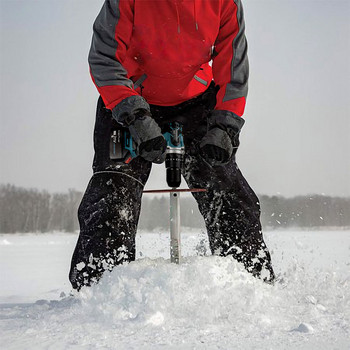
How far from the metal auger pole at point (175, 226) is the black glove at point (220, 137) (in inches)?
10.5

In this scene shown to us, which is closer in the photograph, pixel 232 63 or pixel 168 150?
pixel 168 150

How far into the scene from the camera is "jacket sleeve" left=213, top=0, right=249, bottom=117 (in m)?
1.99

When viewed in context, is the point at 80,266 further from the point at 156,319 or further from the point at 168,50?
the point at 168,50

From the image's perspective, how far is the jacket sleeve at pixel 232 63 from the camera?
1.99m

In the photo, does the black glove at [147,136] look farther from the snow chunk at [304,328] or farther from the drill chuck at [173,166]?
the snow chunk at [304,328]

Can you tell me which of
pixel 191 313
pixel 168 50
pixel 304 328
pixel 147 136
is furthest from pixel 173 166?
A: pixel 304 328

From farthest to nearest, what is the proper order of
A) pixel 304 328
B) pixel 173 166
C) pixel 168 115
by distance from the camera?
pixel 168 115, pixel 173 166, pixel 304 328

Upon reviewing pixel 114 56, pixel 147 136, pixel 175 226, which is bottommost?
pixel 175 226


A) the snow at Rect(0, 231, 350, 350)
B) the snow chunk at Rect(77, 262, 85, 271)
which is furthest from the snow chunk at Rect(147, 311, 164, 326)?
the snow chunk at Rect(77, 262, 85, 271)

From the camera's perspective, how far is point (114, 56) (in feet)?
6.06

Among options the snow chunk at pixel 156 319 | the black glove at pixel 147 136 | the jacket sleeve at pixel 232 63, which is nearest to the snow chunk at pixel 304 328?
the snow chunk at pixel 156 319

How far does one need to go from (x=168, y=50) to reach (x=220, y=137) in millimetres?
470

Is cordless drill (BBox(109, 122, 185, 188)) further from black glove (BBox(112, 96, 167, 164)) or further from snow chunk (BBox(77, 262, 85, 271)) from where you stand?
snow chunk (BBox(77, 262, 85, 271))

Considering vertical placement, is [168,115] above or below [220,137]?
above
